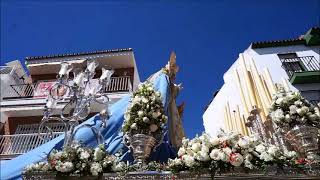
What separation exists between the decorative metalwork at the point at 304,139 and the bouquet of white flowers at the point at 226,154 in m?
0.72

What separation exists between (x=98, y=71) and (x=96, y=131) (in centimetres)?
1335

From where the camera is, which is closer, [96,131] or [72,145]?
[72,145]

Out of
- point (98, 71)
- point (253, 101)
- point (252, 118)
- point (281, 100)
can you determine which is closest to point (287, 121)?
point (281, 100)

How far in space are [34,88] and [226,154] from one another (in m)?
15.7

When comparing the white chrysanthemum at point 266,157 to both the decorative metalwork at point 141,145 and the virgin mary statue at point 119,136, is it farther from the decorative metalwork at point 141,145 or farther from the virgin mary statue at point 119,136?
the virgin mary statue at point 119,136

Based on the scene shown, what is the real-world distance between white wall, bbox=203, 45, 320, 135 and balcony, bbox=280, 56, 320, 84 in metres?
0.31

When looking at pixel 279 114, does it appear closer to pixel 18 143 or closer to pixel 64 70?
pixel 64 70

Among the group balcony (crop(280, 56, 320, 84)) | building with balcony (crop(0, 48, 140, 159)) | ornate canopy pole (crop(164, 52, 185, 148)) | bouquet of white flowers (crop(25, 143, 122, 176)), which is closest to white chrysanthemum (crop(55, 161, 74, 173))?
bouquet of white flowers (crop(25, 143, 122, 176))

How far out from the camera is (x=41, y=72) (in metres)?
19.6

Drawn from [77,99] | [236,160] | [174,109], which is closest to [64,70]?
[77,99]

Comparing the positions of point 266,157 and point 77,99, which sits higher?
point 77,99

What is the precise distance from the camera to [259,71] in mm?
18453

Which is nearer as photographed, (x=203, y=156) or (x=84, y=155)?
(x=203, y=156)

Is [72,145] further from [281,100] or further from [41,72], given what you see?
[41,72]
